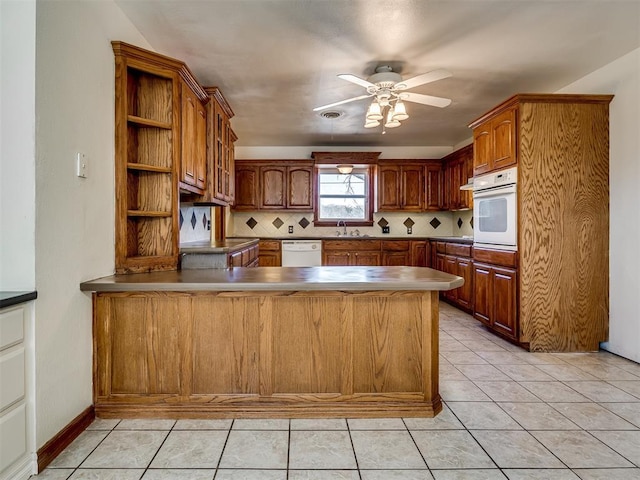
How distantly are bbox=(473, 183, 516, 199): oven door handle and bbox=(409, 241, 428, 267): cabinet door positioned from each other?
1.88 meters

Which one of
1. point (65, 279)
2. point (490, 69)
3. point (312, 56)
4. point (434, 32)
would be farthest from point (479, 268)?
point (65, 279)

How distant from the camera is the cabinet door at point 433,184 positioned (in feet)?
19.4

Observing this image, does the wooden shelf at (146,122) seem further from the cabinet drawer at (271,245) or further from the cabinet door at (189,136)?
the cabinet drawer at (271,245)

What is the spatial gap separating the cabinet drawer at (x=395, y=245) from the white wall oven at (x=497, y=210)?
5.87 ft

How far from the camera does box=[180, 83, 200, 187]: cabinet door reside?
8.41 feet

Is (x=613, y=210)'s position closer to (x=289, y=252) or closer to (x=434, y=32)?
(x=434, y=32)

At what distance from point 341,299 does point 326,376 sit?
1.43 ft

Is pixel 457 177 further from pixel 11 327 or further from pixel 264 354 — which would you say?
pixel 11 327

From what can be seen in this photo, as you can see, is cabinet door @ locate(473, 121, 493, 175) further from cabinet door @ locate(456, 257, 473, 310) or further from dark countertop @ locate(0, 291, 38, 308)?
dark countertop @ locate(0, 291, 38, 308)

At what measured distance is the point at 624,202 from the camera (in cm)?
301

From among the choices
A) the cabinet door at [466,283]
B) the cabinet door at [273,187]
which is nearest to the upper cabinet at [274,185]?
the cabinet door at [273,187]

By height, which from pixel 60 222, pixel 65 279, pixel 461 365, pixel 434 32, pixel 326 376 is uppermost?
pixel 434 32

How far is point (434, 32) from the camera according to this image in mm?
2582

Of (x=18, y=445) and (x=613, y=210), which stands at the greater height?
(x=613, y=210)
